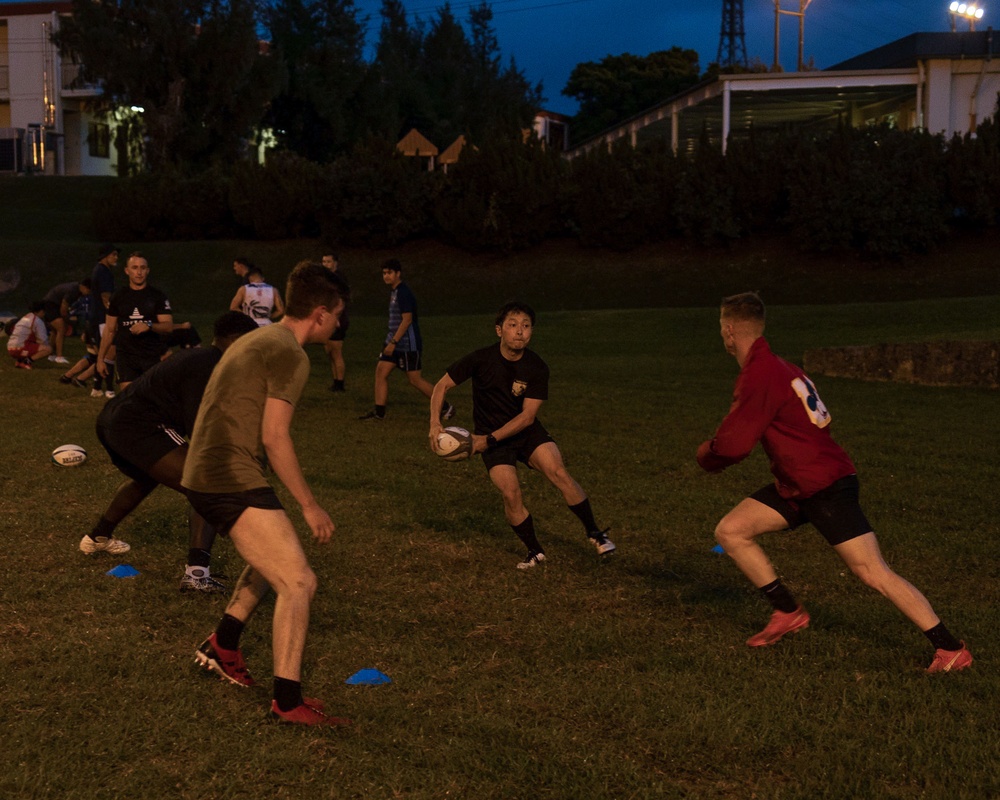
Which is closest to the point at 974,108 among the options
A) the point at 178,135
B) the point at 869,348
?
the point at 869,348

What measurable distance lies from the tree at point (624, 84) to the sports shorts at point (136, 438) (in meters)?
78.1

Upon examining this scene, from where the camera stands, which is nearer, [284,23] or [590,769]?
[590,769]

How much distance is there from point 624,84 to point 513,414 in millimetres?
78503

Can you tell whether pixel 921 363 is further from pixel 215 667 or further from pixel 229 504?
pixel 229 504

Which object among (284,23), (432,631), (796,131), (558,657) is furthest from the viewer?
(284,23)

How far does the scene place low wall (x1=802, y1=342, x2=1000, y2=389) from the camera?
1636 centimetres

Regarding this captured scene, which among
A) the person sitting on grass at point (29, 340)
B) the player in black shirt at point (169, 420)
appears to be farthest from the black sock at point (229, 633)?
the person sitting on grass at point (29, 340)

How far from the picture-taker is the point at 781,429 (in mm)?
5469

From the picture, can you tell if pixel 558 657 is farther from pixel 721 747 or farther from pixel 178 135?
pixel 178 135

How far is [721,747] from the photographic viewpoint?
181 inches

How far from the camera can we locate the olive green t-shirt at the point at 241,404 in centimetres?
463

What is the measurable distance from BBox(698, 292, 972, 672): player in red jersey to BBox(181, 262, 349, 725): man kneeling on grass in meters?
1.96

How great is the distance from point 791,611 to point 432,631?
1.91m

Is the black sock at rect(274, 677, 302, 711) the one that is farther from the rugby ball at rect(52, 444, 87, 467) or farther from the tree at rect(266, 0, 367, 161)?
the tree at rect(266, 0, 367, 161)
